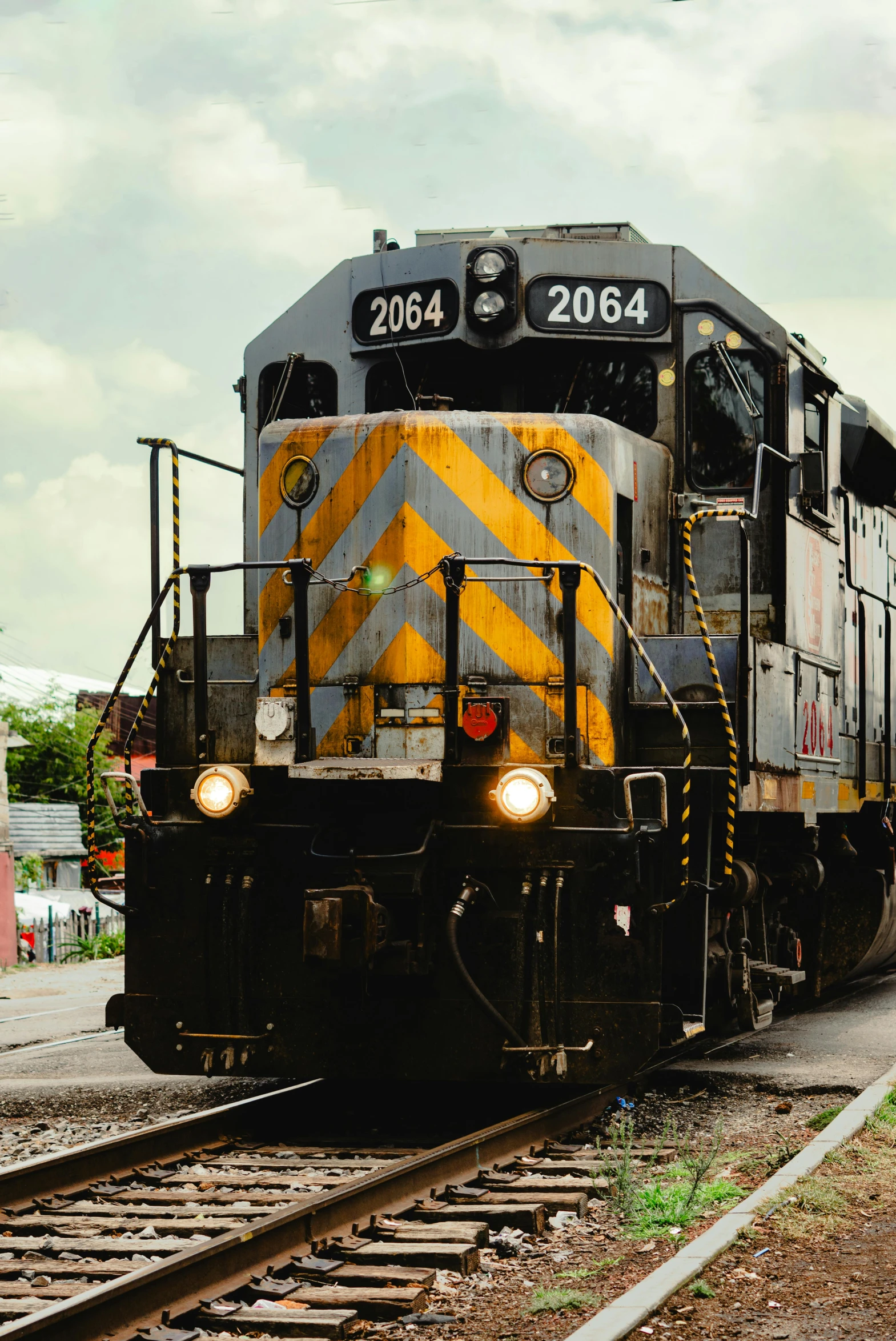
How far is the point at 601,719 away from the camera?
267 inches

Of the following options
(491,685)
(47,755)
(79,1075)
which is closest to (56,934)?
(79,1075)

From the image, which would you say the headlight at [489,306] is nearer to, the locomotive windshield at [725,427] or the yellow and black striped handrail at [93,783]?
the locomotive windshield at [725,427]

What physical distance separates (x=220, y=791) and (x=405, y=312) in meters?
2.68

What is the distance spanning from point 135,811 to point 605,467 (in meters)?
2.72

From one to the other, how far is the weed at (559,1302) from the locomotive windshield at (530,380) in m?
4.35

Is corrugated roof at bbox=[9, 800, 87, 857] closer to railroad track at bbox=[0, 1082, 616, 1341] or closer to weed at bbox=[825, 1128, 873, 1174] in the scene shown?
railroad track at bbox=[0, 1082, 616, 1341]

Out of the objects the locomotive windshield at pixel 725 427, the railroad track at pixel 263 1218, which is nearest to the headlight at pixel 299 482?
the locomotive windshield at pixel 725 427

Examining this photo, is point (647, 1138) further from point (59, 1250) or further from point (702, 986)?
point (59, 1250)

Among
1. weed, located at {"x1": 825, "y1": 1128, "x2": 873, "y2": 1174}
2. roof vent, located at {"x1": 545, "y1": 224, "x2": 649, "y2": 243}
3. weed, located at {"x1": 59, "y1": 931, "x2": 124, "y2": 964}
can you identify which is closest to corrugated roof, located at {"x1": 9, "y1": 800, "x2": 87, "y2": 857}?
weed, located at {"x1": 59, "y1": 931, "x2": 124, "y2": 964}

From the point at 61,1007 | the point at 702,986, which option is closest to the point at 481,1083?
the point at 702,986

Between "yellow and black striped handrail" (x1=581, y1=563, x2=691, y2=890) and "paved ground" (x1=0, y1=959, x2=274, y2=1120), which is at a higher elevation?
"yellow and black striped handrail" (x1=581, y1=563, x2=691, y2=890)

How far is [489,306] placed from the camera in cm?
734

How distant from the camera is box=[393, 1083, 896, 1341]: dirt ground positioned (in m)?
4.16

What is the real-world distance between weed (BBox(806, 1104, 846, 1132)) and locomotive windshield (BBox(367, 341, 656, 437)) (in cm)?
341
